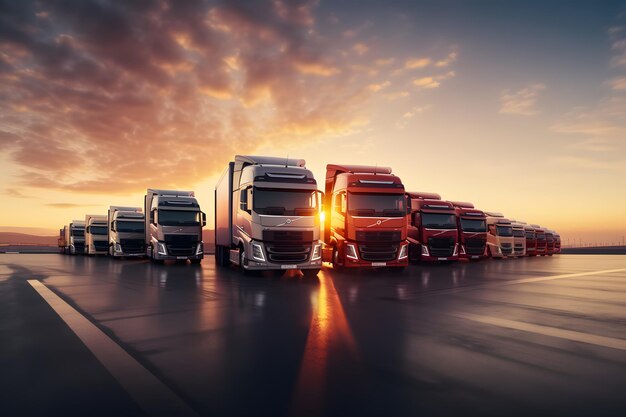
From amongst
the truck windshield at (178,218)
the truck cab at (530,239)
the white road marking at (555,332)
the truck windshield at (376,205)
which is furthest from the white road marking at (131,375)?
the truck cab at (530,239)

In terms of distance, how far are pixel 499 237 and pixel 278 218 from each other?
726 inches

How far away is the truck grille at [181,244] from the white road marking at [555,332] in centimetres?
1733

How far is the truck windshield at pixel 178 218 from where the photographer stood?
74.4ft

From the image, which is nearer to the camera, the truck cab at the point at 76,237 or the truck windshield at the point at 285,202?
the truck windshield at the point at 285,202

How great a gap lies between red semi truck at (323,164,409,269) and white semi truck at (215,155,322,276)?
5.63ft

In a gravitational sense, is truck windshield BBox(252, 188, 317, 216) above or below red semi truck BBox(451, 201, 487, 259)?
above

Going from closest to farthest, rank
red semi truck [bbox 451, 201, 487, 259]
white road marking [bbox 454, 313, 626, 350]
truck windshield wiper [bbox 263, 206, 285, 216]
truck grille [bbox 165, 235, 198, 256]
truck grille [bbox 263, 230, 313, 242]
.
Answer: white road marking [bbox 454, 313, 626, 350], truck grille [bbox 263, 230, 313, 242], truck windshield wiper [bbox 263, 206, 285, 216], truck grille [bbox 165, 235, 198, 256], red semi truck [bbox 451, 201, 487, 259]

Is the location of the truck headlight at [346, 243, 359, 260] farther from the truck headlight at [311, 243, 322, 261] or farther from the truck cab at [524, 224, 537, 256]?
the truck cab at [524, 224, 537, 256]

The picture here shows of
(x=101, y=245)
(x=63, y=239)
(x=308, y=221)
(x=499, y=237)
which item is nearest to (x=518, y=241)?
(x=499, y=237)

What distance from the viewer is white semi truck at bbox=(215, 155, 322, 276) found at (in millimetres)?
15117

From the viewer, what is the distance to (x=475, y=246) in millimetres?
25078

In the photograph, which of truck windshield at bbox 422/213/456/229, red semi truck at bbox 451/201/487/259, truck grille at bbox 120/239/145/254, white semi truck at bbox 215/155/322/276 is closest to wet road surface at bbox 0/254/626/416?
white semi truck at bbox 215/155/322/276

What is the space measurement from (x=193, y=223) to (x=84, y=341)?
17.4 m

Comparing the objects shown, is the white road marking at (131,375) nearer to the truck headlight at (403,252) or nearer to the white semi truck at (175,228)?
the truck headlight at (403,252)
